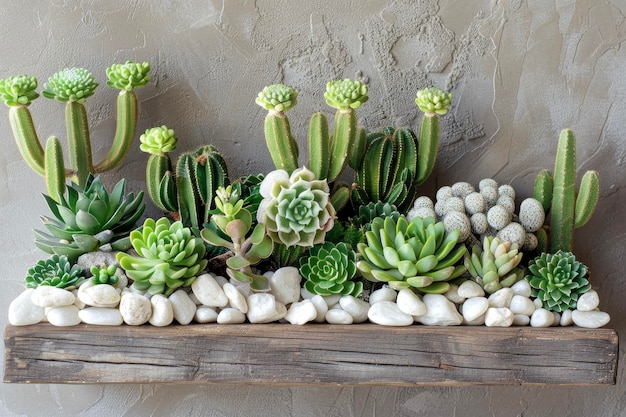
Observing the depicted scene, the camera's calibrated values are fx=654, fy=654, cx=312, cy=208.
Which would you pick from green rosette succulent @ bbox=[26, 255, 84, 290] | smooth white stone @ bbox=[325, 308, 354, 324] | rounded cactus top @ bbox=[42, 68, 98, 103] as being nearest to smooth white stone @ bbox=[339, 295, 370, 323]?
smooth white stone @ bbox=[325, 308, 354, 324]

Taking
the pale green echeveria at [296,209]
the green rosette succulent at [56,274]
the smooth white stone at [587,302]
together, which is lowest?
the smooth white stone at [587,302]

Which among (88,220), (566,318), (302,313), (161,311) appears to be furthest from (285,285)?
(566,318)

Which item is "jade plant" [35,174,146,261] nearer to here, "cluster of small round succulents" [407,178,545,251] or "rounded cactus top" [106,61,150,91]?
"rounded cactus top" [106,61,150,91]

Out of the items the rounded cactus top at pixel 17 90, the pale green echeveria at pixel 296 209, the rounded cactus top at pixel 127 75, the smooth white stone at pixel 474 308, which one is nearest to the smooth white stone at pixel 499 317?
the smooth white stone at pixel 474 308

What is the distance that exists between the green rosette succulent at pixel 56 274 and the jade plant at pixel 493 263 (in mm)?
486

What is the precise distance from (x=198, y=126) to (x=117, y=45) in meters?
0.16

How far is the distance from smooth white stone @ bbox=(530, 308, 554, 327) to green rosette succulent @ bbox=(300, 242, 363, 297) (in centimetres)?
22

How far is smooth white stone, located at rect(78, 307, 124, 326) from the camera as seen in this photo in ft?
2.56

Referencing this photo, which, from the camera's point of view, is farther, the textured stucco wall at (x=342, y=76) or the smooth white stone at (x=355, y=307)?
the textured stucco wall at (x=342, y=76)

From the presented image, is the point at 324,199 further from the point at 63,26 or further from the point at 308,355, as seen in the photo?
the point at 63,26

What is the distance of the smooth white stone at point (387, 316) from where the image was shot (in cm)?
81

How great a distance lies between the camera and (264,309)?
799mm

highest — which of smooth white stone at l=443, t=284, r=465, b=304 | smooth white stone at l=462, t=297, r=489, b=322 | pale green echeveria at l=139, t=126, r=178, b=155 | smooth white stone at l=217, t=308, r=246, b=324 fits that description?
pale green echeveria at l=139, t=126, r=178, b=155

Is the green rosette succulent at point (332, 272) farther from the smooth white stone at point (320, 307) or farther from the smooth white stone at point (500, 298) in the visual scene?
the smooth white stone at point (500, 298)
